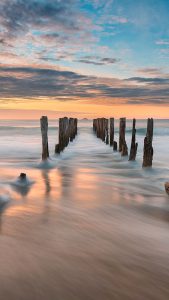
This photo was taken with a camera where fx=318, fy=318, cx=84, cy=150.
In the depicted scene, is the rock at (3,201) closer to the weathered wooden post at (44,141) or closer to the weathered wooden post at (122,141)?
the weathered wooden post at (44,141)

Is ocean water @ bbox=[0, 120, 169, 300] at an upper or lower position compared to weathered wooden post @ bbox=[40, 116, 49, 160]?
lower

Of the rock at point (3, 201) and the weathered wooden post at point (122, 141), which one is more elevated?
the weathered wooden post at point (122, 141)

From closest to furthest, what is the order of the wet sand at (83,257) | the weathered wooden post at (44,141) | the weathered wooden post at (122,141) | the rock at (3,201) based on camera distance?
the wet sand at (83,257) → the rock at (3,201) → the weathered wooden post at (44,141) → the weathered wooden post at (122,141)

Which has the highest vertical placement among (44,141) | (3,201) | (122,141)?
(44,141)

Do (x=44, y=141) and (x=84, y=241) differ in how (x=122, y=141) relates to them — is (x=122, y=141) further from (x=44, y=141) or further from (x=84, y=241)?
(x=84, y=241)

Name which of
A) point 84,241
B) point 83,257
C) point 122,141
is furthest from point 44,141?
point 83,257

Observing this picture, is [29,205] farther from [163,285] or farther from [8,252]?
[163,285]

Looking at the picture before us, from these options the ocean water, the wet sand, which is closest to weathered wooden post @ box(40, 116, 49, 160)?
the ocean water

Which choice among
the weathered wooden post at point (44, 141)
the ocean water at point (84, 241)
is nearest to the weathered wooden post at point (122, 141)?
the weathered wooden post at point (44, 141)

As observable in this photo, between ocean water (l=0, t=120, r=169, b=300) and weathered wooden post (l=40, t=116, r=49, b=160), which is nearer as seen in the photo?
ocean water (l=0, t=120, r=169, b=300)

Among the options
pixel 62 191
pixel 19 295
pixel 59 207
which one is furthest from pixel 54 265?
pixel 62 191

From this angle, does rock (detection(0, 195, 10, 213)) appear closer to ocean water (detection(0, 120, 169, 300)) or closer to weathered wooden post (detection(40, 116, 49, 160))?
ocean water (detection(0, 120, 169, 300))

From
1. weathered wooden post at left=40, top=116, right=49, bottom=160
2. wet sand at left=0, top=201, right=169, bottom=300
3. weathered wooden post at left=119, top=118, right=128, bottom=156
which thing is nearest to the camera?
wet sand at left=0, top=201, right=169, bottom=300

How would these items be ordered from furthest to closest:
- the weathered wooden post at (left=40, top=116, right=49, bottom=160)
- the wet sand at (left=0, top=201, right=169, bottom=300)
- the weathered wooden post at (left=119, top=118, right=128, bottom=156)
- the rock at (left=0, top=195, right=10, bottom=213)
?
the weathered wooden post at (left=119, top=118, right=128, bottom=156) → the weathered wooden post at (left=40, top=116, right=49, bottom=160) → the rock at (left=0, top=195, right=10, bottom=213) → the wet sand at (left=0, top=201, right=169, bottom=300)
